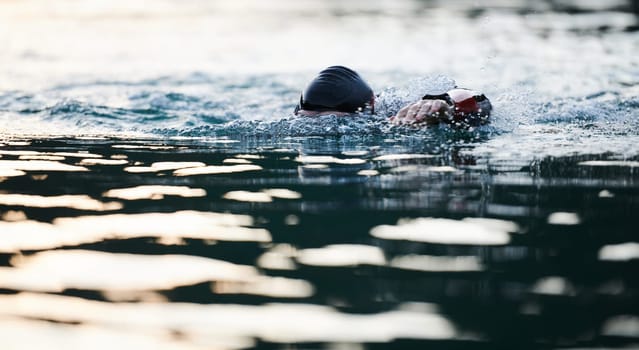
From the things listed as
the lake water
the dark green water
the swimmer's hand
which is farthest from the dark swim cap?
the dark green water

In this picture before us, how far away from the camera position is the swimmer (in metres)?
6.73

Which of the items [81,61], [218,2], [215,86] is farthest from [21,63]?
[218,2]

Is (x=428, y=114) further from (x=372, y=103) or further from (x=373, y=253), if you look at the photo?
(x=373, y=253)

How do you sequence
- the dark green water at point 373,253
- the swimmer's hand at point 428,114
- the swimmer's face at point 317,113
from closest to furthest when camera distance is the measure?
the dark green water at point 373,253 < the swimmer's hand at point 428,114 < the swimmer's face at point 317,113

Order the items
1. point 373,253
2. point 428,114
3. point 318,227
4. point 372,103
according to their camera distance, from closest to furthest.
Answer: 1. point 373,253
2. point 318,227
3. point 428,114
4. point 372,103

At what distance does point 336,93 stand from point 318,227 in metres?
4.07

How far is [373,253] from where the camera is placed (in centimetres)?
300

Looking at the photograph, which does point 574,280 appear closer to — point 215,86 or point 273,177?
point 273,177

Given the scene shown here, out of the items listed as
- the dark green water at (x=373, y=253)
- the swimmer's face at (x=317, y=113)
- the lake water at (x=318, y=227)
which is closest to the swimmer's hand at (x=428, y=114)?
the lake water at (x=318, y=227)

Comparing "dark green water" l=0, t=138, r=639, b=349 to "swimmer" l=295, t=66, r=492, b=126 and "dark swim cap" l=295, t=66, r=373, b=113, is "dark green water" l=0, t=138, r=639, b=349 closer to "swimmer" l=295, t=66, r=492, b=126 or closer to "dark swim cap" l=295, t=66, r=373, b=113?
"swimmer" l=295, t=66, r=492, b=126

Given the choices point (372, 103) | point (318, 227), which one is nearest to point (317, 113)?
point (372, 103)

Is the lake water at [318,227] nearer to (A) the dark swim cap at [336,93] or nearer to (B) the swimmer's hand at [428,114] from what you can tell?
(B) the swimmer's hand at [428,114]

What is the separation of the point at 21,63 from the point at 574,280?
13062 millimetres

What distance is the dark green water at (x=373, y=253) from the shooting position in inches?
92.2
